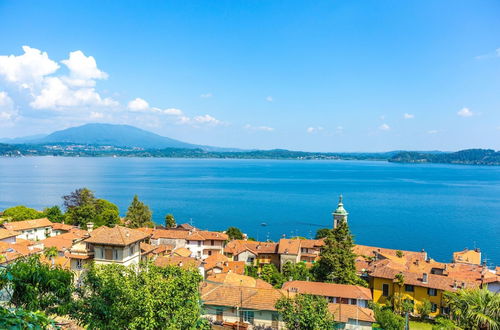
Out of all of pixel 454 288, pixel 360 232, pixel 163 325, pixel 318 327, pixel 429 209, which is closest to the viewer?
pixel 163 325

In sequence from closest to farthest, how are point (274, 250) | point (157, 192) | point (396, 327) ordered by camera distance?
point (396, 327) → point (274, 250) → point (157, 192)

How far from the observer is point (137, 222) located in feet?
192

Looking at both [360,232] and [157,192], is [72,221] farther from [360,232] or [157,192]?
[157,192]

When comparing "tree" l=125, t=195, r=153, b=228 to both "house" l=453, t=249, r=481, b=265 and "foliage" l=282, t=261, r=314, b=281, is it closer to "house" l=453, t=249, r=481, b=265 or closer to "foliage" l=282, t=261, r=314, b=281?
"foliage" l=282, t=261, r=314, b=281

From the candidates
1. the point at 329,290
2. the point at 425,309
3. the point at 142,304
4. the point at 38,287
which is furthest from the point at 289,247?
the point at 38,287

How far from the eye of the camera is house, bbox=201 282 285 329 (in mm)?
21281

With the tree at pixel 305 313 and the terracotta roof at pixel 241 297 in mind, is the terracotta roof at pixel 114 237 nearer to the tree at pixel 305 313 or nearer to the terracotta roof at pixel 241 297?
the terracotta roof at pixel 241 297

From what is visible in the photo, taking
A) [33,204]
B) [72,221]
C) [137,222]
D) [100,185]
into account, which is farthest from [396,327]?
[100,185]

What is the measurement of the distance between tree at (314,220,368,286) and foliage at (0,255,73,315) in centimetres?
2329

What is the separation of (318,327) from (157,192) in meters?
121

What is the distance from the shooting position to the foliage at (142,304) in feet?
40.7

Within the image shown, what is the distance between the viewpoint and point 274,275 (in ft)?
113

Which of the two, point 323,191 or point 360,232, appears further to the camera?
point 323,191

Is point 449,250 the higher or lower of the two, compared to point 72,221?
lower
